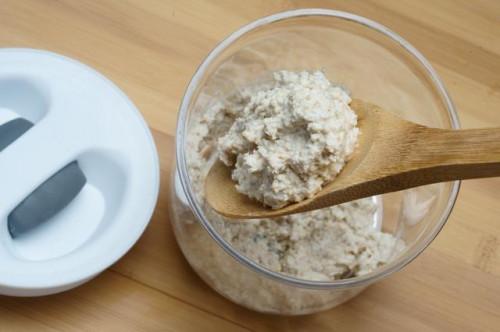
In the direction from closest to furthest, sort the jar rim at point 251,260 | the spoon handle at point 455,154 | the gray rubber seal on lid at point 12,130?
the spoon handle at point 455,154, the jar rim at point 251,260, the gray rubber seal on lid at point 12,130

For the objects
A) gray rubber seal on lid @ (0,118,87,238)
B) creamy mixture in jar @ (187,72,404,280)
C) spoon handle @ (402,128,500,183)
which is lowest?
gray rubber seal on lid @ (0,118,87,238)

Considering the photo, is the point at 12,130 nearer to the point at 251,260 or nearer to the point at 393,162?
the point at 251,260

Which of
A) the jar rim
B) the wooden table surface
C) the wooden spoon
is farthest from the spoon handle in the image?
the wooden table surface

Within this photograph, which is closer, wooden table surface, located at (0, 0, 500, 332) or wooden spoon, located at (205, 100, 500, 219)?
wooden spoon, located at (205, 100, 500, 219)

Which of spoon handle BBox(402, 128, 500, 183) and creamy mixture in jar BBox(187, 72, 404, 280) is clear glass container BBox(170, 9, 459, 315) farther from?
spoon handle BBox(402, 128, 500, 183)

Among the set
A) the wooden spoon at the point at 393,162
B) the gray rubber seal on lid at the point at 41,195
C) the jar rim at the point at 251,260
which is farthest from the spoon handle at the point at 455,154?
the gray rubber seal on lid at the point at 41,195

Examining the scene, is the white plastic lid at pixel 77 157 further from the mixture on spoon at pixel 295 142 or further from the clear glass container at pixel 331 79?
the mixture on spoon at pixel 295 142
